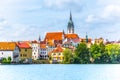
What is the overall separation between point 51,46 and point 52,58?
1851cm

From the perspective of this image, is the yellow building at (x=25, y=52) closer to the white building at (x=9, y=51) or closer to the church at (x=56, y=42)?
the white building at (x=9, y=51)

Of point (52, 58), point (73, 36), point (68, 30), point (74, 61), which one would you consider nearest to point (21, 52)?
point (52, 58)

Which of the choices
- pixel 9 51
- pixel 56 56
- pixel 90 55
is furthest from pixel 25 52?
pixel 90 55

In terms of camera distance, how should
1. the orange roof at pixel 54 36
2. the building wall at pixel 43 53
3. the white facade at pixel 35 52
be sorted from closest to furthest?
the white facade at pixel 35 52 < the building wall at pixel 43 53 < the orange roof at pixel 54 36

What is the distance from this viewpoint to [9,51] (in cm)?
11281

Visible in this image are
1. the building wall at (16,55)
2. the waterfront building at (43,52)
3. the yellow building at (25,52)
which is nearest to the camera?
the building wall at (16,55)

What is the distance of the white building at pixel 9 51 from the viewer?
369ft

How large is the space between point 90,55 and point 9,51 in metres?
21.5

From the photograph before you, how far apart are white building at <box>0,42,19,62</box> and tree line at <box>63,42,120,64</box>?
14.9 metres

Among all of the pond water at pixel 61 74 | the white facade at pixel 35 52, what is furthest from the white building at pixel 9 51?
the pond water at pixel 61 74

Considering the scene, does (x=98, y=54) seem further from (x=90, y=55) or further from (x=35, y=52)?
(x=35, y=52)

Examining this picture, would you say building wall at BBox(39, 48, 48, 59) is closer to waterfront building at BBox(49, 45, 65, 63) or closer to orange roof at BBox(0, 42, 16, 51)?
waterfront building at BBox(49, 45, 65, 63)

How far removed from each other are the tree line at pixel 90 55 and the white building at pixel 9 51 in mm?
14900

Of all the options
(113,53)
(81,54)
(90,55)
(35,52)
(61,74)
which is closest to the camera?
(61,74)
